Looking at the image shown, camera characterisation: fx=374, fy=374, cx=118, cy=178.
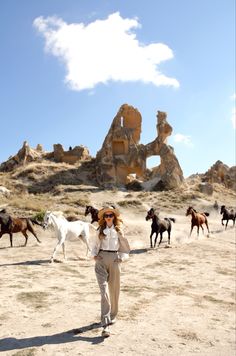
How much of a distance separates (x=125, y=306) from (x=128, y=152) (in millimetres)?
45536

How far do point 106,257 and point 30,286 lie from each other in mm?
3942

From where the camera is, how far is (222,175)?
68.2 meters

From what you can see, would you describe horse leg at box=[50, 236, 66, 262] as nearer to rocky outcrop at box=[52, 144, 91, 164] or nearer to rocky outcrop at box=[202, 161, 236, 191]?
rocky outcrop at box=[52, 144, 91, 164]

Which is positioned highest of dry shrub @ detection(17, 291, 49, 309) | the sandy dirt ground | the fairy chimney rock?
the fairy chimney rock

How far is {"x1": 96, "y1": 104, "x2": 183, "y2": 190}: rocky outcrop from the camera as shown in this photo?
51531 mm

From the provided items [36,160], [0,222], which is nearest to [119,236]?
[0,222]

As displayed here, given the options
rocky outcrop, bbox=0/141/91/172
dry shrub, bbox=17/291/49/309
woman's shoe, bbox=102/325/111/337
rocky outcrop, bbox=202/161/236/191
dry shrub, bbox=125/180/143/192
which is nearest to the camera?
woman's shoe, bbox=102/325/111/337

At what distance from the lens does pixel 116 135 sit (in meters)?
54.3

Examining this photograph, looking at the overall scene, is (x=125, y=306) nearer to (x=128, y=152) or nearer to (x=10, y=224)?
(x=10, y=224)

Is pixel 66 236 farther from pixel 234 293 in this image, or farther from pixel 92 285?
pixel 234 293

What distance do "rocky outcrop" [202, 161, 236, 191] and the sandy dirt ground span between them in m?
50.1

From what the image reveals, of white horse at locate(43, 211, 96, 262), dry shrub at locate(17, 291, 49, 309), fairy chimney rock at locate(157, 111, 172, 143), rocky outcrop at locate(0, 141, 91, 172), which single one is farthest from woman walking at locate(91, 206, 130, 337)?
rocky outcrop at locate(0, 141, 91, 172)

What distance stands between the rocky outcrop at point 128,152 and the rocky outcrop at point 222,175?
14742 millimetres

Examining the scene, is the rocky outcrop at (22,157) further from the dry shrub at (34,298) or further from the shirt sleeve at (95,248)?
the shirt sleeve at (95,248)
